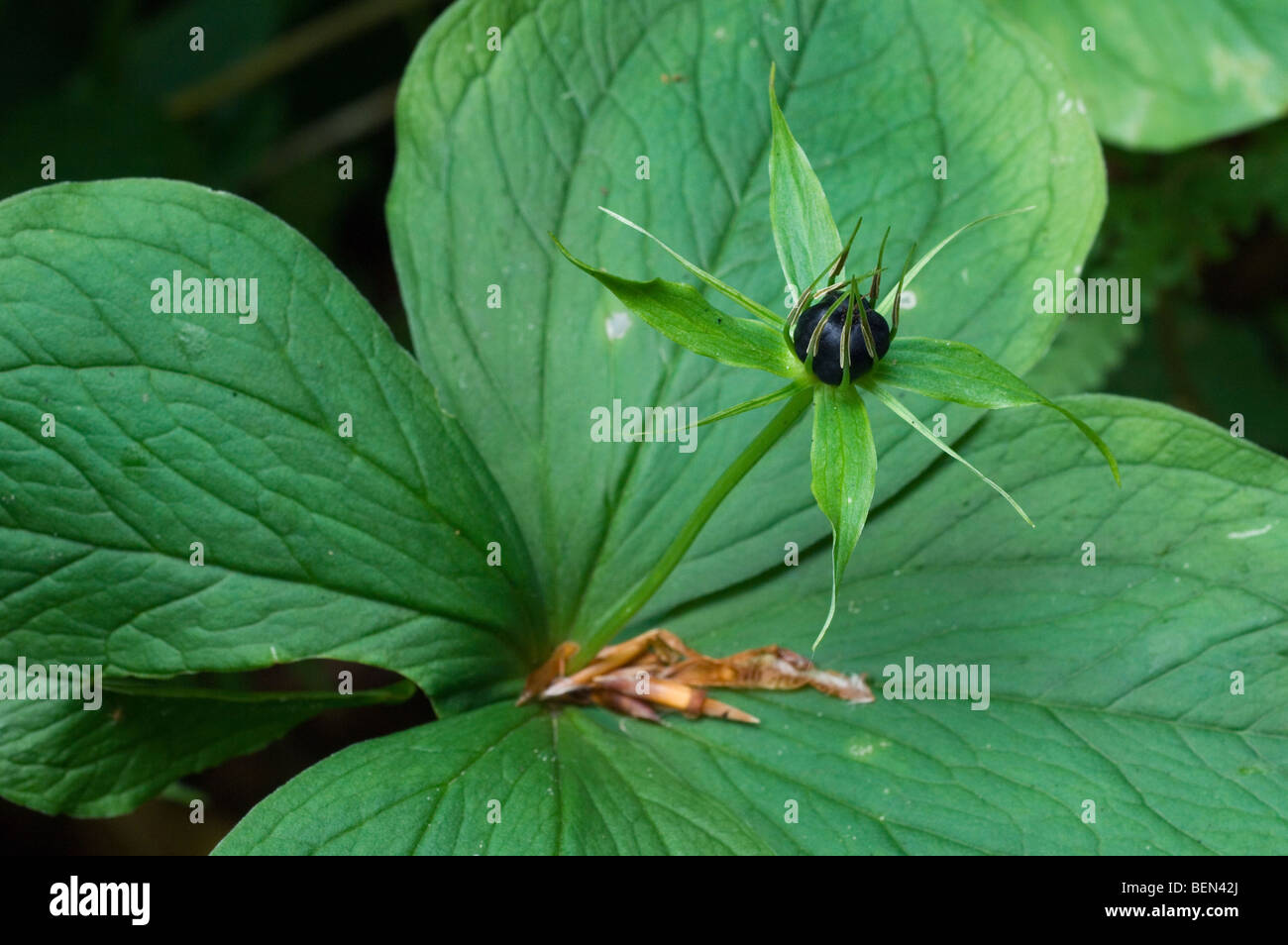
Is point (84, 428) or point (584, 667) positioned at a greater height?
point (84, 428)

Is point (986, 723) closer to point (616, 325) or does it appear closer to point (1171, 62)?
point (616, 325)

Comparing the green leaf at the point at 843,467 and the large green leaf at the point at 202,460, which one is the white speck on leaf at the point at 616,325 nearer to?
the large green leaf at the point at 202,460

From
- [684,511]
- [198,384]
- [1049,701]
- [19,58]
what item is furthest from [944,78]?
[19,58]

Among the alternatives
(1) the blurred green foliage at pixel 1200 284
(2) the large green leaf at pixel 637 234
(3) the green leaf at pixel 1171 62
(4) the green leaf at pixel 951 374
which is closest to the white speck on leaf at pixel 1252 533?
(2) the large green leaf at pixel 637 234

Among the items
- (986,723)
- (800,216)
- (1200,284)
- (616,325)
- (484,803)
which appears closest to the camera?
(800,216)

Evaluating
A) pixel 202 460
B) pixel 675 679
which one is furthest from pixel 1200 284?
pixel 202 460

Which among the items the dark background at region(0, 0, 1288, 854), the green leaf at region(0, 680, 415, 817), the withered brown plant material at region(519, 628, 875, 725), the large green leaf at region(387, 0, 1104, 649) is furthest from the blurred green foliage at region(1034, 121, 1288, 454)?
the green leaf at region(0, 680, 415, 817)
